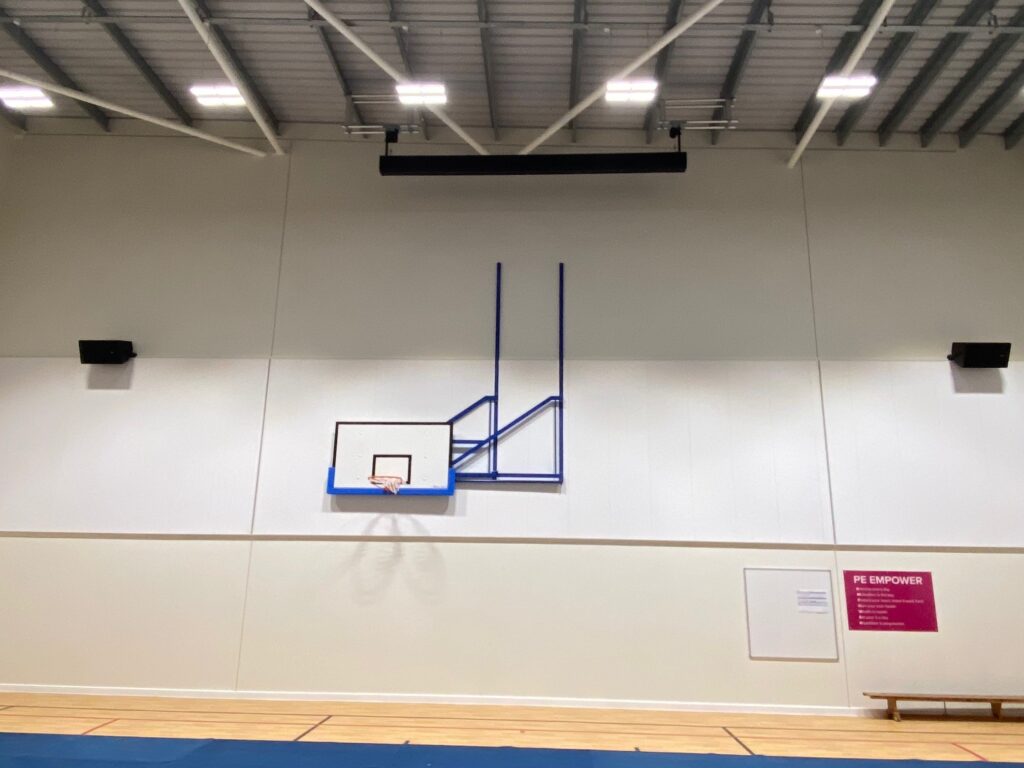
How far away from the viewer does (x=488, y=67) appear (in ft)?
23.4

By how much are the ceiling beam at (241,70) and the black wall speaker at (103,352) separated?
313cm

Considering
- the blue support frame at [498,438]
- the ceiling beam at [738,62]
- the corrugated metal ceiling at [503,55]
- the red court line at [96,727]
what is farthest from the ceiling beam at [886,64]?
the red court line at [96,727]

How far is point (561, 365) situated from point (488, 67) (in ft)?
11.2

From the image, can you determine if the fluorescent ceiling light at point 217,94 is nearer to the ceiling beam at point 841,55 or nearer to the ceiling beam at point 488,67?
the ceiling beam at point 488,67

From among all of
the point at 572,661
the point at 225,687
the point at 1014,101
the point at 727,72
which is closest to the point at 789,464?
the point at 572,661

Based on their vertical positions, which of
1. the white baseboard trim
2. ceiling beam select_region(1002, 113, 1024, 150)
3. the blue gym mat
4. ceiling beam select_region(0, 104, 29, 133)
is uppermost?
ceiling beam select_region(0, 104, 29, 133)

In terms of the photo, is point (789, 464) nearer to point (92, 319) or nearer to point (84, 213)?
point (92, 319)

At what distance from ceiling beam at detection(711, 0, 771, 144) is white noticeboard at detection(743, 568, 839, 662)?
5249mm

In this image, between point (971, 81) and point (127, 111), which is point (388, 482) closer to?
point (127, 111)

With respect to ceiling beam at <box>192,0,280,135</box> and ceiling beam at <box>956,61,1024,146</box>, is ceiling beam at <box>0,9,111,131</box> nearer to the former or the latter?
ceiling beam at <box>192,0,280,135</box>

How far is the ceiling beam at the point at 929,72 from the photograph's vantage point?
6312 millimetres

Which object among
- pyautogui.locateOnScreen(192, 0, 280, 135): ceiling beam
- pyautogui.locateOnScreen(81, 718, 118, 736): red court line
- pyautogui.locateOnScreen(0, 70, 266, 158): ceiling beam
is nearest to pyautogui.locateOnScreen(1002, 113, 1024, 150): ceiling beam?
pyautogui.locateOnScreen(192, 0, 280, 135): ceiling beam

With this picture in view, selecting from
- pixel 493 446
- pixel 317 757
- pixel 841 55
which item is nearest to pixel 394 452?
Result: pixel 493 446

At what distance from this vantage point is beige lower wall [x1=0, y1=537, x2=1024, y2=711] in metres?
6.57
